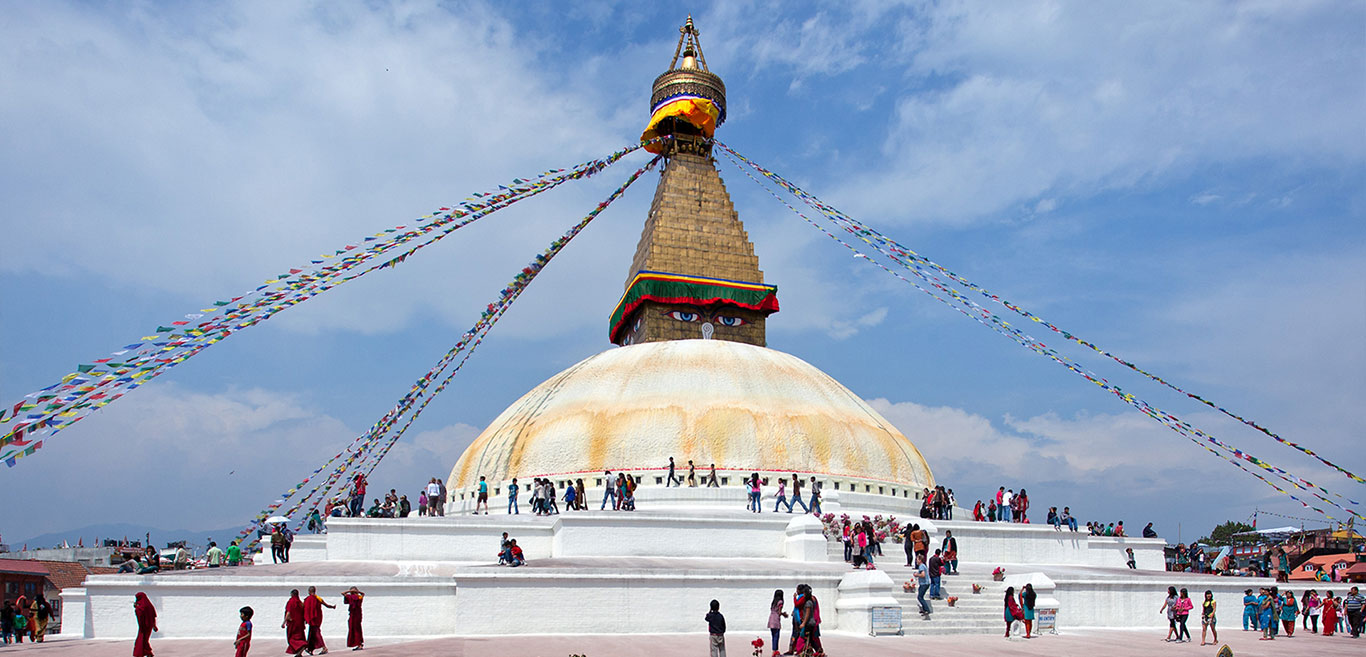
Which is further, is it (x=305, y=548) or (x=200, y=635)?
(x=305, y=548)

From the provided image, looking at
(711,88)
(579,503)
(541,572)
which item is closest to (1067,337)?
(579,503)

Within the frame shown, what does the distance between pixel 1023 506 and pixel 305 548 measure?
13.6 metres

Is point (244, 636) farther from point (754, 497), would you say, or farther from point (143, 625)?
point (754, 497)

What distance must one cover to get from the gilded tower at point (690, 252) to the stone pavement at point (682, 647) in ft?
43.4

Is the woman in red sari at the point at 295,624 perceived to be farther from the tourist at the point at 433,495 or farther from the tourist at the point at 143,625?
the tourist at the point at 433,495

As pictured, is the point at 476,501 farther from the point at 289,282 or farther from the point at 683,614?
the point at 683,614

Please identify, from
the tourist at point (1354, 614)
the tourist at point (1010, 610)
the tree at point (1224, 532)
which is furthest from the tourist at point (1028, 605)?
the tree at point (1224, 532)

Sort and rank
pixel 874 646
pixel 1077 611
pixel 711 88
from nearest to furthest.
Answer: pixel 874 646, pixel 1077 611, pixel 711 88

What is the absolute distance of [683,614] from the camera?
13164 millimetres

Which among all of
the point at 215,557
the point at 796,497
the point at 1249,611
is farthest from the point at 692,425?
the point at 1249,611

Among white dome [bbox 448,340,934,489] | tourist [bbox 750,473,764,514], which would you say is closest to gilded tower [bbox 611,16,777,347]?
white dome [bbox 448,340,934,489]

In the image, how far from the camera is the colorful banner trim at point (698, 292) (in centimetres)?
2517

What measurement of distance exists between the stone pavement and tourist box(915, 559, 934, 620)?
0.60m

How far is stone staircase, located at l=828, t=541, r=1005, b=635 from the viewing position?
1311 centimetres
